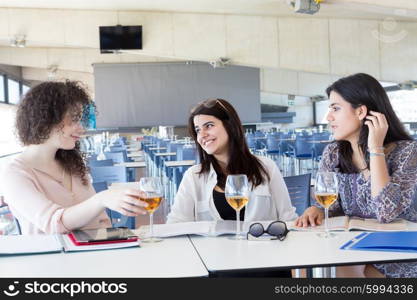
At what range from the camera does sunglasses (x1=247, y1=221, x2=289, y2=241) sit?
64.6 inches

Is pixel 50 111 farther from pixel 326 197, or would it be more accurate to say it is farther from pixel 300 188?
Answer: pixel 300 188

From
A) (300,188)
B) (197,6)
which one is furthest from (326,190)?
(197,6)

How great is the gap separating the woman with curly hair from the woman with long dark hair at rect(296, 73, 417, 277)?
86 cm

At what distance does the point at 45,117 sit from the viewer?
202cm

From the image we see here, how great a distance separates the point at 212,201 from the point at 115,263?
0.97 meters

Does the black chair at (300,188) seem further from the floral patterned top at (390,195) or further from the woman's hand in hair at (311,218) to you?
the woman's hand in hair at (311,218)

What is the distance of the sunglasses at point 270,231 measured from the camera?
5.39 ft

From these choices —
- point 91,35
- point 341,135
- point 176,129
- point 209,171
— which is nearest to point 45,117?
point 209,171

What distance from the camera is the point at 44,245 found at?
1.62m

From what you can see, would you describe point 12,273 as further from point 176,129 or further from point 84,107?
point 176,129

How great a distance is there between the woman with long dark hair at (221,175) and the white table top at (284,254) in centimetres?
64

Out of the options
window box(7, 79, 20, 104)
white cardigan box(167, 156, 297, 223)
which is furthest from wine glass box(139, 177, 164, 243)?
window box(7, 79, 20, 104)

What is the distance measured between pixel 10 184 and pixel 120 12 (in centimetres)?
1046

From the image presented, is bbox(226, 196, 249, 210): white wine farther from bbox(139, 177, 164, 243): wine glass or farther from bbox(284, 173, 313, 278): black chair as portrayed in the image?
bbox(284, 173, 313, 278): black chair
